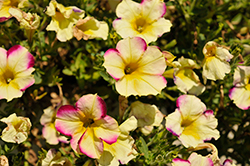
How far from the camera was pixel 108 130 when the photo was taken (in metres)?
1.90

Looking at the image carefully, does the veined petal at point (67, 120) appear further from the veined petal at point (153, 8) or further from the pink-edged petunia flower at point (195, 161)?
the veined petal at point (153, 8)

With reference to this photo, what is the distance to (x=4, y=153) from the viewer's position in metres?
2.20

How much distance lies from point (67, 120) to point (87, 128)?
0.15 metres

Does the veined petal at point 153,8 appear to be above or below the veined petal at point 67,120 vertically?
above

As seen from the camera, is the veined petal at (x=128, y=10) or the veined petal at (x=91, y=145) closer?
the veined petal at (x=91, y=145)

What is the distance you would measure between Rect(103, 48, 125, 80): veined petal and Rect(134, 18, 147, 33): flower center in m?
0.42

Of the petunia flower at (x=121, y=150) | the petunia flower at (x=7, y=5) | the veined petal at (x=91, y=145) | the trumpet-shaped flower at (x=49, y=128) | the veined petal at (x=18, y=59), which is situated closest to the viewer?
the veined petal at (x=91, y=145)

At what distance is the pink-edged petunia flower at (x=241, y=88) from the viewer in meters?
2.28

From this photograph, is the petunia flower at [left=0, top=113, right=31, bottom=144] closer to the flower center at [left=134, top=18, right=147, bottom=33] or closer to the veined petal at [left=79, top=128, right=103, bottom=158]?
the veined petal at [left=79, top=128, right=103, bottom=158]

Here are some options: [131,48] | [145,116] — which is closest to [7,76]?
[131,48]

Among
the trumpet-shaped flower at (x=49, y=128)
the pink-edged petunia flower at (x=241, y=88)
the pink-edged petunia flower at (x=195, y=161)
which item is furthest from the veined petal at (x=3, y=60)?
the pink-edged petunia flower at (x=241, y=88)

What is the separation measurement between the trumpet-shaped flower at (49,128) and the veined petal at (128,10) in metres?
0.97

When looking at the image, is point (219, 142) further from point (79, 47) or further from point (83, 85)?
point (79, 47)

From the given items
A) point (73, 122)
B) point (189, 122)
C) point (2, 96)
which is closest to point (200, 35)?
point (189, 122)
